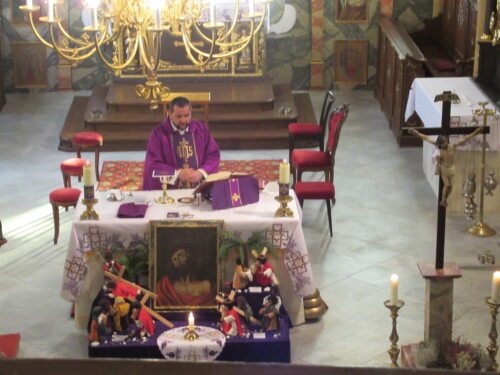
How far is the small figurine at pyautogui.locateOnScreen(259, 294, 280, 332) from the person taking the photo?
21.8 feet

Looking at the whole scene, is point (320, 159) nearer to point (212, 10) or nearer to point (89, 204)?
point (89, 204)

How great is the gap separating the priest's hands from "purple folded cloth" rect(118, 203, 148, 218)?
0.70 metres

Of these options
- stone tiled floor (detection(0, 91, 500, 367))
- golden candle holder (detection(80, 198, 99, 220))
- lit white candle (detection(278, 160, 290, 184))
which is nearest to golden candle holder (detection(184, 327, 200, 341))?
stone tiled floor (detection(0, 91, 500, 367))

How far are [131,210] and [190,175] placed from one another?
0.93 meters

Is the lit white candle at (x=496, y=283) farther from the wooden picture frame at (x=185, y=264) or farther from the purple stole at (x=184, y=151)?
the purple stole at (x=184, y=151)

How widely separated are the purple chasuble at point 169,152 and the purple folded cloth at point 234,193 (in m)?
0.98

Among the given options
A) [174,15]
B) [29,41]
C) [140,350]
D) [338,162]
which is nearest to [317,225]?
[338,162]

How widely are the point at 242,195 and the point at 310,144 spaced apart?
531 cm

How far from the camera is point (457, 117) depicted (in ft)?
30.4

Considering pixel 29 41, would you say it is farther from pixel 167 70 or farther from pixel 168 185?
pixel 168 185

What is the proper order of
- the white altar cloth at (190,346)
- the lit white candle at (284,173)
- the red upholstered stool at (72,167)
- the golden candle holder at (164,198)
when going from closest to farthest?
the white altar cloth at (190,346) < the lit white candle at (284,173) < the golden candle holder at (164,198) < the red upholstered stool at (72,167)

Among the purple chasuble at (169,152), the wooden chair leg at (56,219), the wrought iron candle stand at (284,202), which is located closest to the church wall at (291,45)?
the wooden chair leg at (56,219)

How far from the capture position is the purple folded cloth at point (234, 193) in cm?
723

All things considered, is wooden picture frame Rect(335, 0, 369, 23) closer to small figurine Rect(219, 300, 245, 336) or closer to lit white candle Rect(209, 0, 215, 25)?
small figurine Rect(219, 300, 245, 336)
